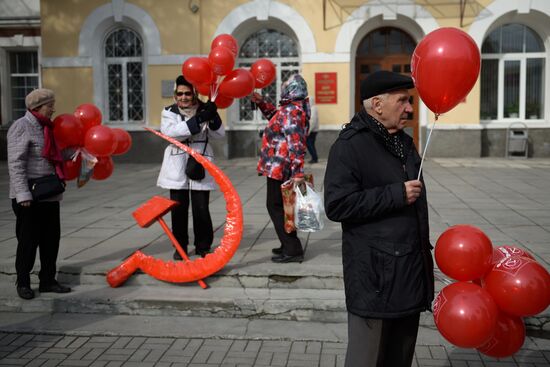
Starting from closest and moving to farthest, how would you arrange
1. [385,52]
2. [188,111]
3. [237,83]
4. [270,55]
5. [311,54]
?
[237,83] < [188,111] < [311,54] < [385,52] < [270,55]

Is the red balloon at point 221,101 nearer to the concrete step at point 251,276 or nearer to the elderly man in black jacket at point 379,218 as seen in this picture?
the concrete step at point 251,276

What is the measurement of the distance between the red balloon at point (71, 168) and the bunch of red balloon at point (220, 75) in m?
1.26

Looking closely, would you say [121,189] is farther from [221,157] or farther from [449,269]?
[449,269]

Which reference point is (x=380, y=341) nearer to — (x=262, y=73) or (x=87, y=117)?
(x=262, y=73)

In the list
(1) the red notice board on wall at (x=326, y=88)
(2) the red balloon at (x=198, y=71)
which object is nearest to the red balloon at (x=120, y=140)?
(2) the red balloon at (x=198, y=71)

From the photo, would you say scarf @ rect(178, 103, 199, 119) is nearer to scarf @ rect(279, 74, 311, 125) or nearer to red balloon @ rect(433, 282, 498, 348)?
scarf @ rect(279, 74, 311, 125)

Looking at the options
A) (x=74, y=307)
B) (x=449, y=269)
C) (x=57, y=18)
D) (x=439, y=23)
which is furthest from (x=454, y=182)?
(x=57, y=18)

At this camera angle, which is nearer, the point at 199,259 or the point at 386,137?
the point at 386,137

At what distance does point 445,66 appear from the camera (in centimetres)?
299

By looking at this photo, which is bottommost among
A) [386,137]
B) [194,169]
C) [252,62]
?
[194,169]

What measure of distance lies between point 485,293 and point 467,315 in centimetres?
20

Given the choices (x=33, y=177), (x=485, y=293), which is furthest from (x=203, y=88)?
(x=485, y=293)

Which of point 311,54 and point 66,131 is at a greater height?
point 311,54

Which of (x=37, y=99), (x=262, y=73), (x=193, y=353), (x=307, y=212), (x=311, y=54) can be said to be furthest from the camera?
(x=311, y=54)
